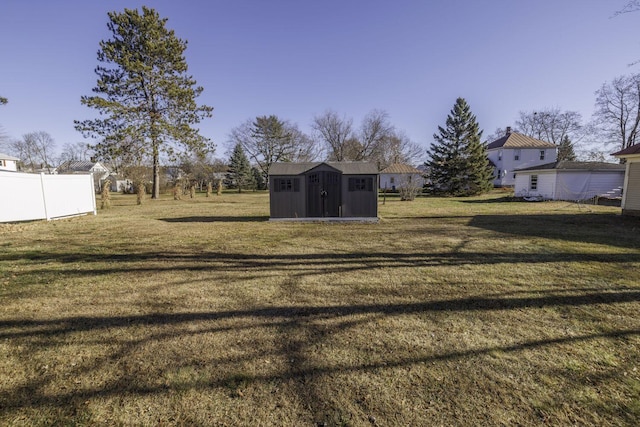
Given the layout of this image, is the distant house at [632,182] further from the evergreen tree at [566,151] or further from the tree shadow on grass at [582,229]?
the evergreen tree at [566,151]

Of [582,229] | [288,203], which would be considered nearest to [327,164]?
[288,203]

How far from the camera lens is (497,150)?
38.2 meters

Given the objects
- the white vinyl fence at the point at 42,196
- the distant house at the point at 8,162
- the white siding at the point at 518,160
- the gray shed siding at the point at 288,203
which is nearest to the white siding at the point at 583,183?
the white siding at the point at 518,160

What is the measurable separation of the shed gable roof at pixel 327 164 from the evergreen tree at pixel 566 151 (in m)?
46.2

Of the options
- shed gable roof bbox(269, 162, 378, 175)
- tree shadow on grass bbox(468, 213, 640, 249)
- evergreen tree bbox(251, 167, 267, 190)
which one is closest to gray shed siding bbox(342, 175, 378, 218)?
shed gable roof bbox(269, 162, 378, 175)

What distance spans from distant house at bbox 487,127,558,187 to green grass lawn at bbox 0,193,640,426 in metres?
36.0

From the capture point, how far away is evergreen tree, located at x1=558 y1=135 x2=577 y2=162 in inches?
1705

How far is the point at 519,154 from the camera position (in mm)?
36844

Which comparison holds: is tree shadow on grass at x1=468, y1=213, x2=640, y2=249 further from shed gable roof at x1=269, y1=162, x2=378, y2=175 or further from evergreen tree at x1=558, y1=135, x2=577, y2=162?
evergreen tree at x1=558, y1=135, x2=577, y2=162

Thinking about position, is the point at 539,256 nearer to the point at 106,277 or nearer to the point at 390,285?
the point at 390,285

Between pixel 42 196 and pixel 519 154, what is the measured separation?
45144 millimetres

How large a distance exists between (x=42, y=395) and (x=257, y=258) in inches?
166

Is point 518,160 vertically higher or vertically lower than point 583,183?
higher

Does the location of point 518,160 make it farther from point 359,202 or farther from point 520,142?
point 359,202
